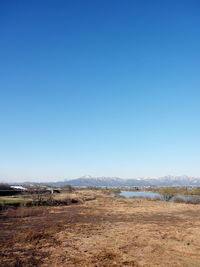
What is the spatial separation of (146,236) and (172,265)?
586 centimetres

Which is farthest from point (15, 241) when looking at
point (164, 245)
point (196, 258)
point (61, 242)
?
point (196, 258)

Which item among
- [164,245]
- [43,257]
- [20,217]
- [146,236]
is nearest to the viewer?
[43,257]

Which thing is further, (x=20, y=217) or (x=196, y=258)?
(x=20, y=217)

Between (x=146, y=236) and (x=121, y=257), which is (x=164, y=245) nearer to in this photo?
(x=146, y=236)

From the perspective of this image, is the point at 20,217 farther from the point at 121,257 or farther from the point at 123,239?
the point at 121,257

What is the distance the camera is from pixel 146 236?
17.0 meters

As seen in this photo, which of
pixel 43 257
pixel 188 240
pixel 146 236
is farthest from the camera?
pixel 146 236

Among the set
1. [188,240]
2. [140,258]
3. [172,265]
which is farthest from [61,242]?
[188,240]

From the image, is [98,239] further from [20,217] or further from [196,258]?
[20,217]

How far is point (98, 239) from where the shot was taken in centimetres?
1582

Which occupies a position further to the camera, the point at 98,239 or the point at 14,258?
the point at 98,239

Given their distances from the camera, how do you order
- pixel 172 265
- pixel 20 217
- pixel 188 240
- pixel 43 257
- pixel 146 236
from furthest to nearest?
1. pixel 20 217
2. pixel 146 236
3. pixel 188 240
4. pixel 43 257
5. pixel 172 265

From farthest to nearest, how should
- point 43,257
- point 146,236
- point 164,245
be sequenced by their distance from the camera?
point 146,236, point 164,245, point 43,257

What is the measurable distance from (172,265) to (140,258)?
5.06 feet
